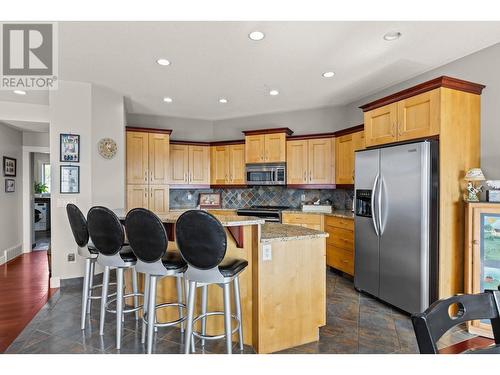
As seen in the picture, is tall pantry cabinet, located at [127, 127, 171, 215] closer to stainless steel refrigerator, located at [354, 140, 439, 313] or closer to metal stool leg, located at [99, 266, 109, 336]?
metal stool leg, located at [99, 266, 109, 336]

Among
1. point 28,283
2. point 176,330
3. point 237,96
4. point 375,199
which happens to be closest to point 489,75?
point 375,199

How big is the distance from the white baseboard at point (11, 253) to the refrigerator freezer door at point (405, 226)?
6193 millimetres

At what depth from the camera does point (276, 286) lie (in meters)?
2.37

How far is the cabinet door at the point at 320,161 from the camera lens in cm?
504

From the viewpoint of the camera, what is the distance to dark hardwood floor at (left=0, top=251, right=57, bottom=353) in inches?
111

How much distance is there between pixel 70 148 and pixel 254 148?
3.00 m

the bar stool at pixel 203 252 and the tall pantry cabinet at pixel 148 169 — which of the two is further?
the tall pantry cabinet at pixel 148 169

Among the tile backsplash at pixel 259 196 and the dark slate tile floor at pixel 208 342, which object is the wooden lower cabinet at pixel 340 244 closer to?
the tile backsplash at pixel 259 196

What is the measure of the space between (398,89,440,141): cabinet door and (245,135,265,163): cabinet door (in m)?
2.69

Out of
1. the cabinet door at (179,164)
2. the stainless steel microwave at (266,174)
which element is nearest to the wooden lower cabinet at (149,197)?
the cabinet door at (179,164)

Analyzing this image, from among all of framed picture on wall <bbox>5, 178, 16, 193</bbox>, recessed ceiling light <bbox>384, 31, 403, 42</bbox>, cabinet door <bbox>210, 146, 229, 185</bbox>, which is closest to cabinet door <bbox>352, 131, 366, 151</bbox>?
recessed ceiling light <bbox>384, 31, 403, 42</bbox>

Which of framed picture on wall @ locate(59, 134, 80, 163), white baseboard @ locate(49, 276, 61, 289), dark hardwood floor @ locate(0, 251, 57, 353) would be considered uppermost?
framed picture on wall @ locate(59, 134, 80, 163)

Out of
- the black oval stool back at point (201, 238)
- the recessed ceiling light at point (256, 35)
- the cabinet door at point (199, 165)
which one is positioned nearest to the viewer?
the black oval stool back at point (201, 238)

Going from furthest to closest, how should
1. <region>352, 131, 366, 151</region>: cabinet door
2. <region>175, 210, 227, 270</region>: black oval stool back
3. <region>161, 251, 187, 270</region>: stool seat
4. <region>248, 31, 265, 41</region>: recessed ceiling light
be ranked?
<region>352, 131, 366, 151</region>: cabinet door, <region>248, 31, 265, 41</region>: recessed ceiling light, <region>161, 251, 187, 270</region>: stool seat, <region>175, 210, 227, 270</region>: black oval stool back
